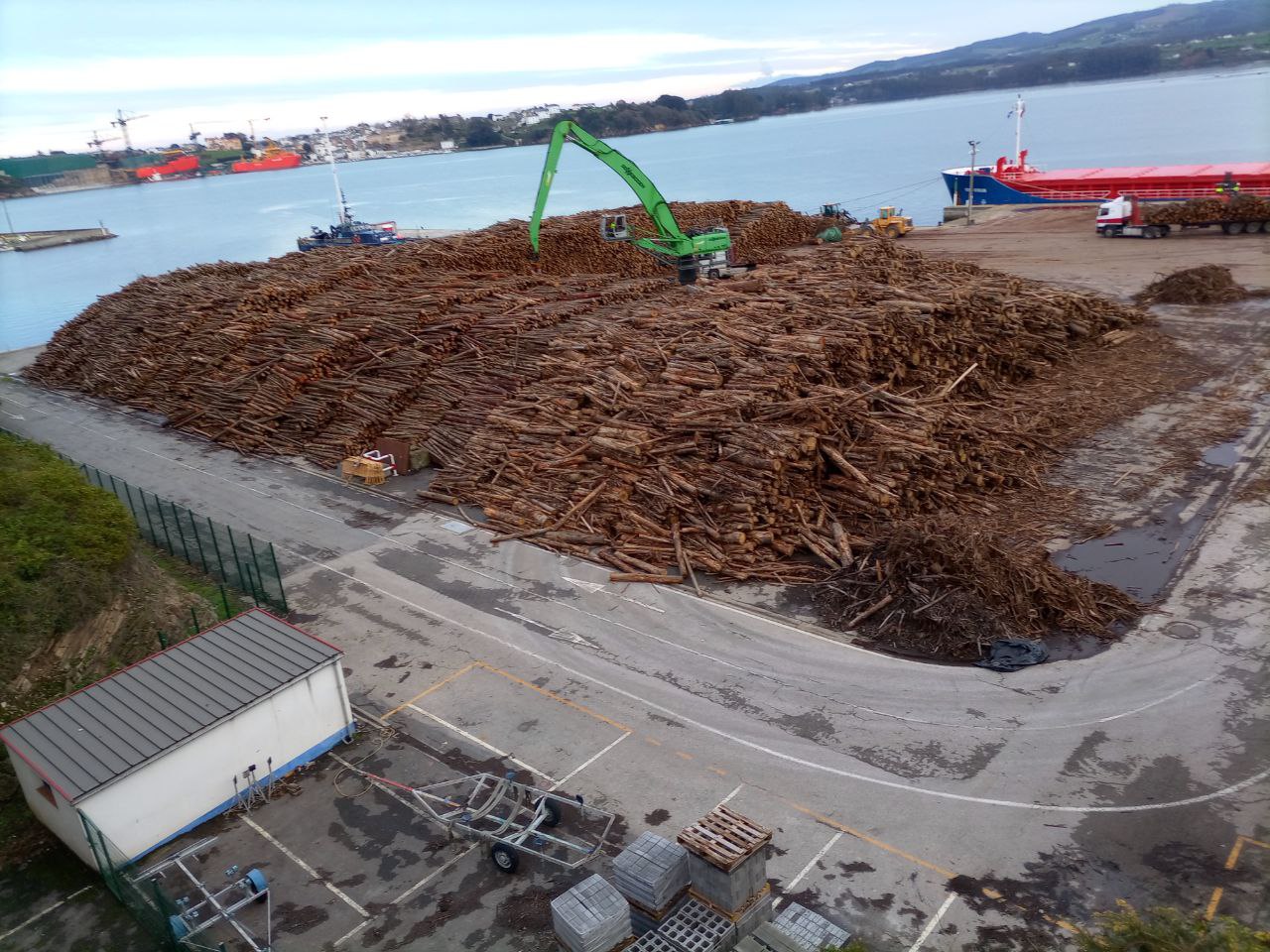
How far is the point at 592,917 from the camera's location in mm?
10148

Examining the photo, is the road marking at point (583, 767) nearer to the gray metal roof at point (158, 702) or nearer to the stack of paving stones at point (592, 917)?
the stack of paving stones at point (592, 917)

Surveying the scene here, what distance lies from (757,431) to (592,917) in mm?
13352

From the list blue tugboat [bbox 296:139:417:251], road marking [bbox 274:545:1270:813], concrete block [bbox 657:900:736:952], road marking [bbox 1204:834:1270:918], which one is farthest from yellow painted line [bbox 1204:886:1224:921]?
blue tugboat [bbox 296:139:417:251]

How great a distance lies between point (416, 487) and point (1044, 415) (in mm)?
19462

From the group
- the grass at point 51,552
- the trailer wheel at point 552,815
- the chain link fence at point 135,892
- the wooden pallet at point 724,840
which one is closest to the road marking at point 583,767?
the trailer wheel at point 552,815

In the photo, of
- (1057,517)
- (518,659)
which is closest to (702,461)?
(518,659)

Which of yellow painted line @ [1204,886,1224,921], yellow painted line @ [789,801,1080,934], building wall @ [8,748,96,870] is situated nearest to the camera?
yellow painted line @ [1204,886,1224,921]

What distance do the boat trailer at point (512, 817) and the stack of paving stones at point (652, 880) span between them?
63.3 inches

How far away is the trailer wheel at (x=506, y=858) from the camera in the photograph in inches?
474

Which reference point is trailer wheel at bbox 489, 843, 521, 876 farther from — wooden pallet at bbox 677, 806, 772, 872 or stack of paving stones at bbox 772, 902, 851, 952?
stack of paving stones at bbox 772, 902, 851, 952

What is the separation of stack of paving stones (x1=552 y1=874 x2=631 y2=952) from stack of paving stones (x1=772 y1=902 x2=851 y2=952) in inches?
72.6

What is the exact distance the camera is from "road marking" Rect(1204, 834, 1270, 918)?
10583mm

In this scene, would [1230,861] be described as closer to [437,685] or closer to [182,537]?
[437,685]

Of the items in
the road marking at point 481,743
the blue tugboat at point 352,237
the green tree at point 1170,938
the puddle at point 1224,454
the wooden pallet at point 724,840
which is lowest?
the road marking at point 481,743
